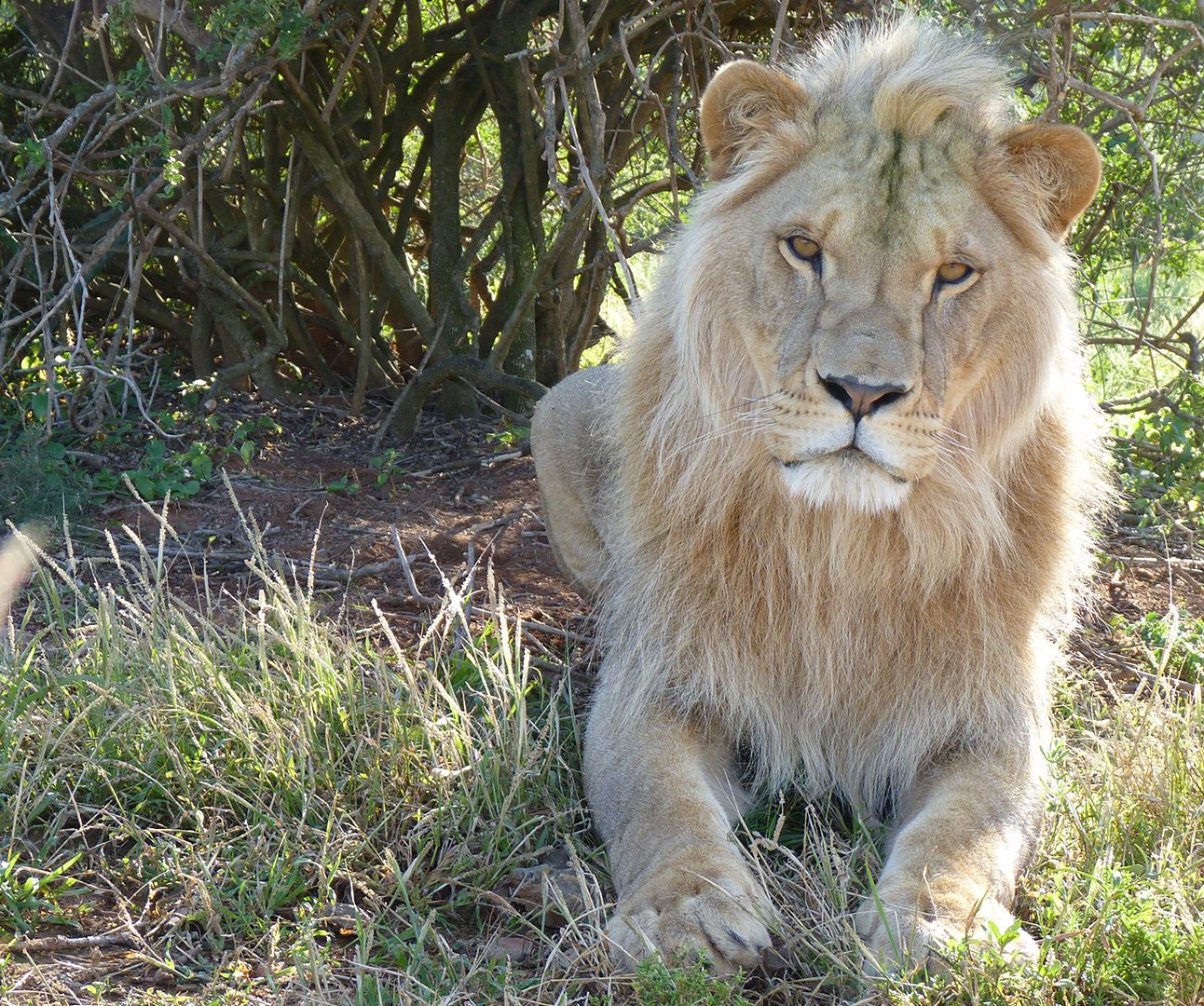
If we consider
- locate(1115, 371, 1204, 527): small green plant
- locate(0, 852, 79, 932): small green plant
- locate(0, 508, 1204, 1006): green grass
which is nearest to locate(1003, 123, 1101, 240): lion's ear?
locate(0, 508, 1204, 1006): green grass

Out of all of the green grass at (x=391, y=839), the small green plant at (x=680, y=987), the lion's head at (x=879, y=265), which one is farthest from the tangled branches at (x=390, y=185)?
the small green plant at (x=680, y=987)

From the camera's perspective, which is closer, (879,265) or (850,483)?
(850,483)

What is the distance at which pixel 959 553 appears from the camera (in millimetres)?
3037

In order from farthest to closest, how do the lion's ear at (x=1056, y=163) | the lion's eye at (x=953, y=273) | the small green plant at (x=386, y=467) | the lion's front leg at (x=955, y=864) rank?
the small green plant at (x=386, y=467) < the lion's ear at (x=1056, y=163) < the lion's eye at (x=953, y=273) < the lion's front leg at (x=955, y=864)

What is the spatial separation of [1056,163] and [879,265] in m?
0.56

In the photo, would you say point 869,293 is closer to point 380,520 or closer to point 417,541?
point 417,541

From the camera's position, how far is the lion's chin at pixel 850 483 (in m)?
2.62

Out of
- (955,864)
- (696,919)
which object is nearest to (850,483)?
(955,864)

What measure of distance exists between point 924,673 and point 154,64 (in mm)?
3239

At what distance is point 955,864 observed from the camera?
8.51 feet

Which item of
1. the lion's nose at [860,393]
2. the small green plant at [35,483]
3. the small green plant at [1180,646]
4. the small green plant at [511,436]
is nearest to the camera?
the lion's nose at [860,393]

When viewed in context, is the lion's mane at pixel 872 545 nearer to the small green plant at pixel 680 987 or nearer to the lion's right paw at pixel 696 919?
the lion's right paw at pixel 696 919

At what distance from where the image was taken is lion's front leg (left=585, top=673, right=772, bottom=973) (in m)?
2.39

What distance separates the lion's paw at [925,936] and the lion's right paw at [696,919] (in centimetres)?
20
